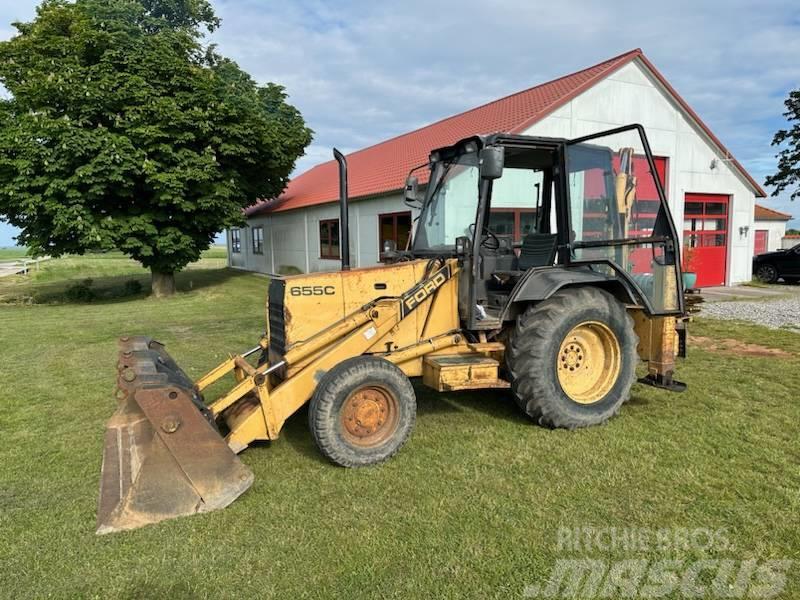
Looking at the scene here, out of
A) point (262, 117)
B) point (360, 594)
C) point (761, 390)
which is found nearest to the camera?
point (360, 594)

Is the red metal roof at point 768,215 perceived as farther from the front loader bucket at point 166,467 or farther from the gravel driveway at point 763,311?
the front loader bucket at point 166,467

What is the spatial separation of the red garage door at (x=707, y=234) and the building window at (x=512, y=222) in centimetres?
1256

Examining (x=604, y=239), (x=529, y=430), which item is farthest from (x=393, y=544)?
(x=604, y=239)

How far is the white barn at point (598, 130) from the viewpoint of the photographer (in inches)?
551

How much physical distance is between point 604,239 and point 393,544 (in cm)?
331

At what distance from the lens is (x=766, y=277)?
18.4 metres

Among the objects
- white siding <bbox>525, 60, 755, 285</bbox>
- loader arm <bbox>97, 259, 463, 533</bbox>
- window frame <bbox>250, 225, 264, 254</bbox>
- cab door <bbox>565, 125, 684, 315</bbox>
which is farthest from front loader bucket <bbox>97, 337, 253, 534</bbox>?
window frame <bbox>250, 225, 264, 254</bbox>

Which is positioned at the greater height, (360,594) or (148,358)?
(148,358)

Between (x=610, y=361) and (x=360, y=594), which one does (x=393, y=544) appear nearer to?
(x=360, y=594)

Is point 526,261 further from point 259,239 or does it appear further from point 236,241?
point 236,241

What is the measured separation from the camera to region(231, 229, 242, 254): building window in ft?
104

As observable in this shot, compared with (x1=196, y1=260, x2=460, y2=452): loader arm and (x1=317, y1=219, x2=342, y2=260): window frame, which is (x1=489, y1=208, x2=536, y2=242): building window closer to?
(x1=196, y1=260, x2=460, y2=452): loader arm

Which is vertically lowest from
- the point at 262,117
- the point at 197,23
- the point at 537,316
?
the point at 537,316

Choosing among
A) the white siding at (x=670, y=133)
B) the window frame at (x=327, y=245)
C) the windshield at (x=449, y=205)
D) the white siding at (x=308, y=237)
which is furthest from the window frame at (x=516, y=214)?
the window frame at (x=327, y=245)
